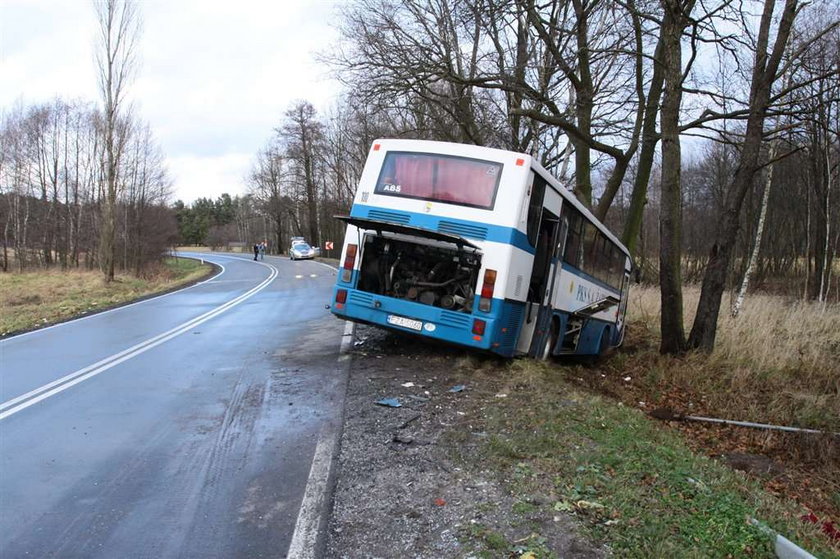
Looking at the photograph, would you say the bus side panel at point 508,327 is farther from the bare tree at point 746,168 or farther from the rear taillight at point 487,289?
the bare tree at point 746,168

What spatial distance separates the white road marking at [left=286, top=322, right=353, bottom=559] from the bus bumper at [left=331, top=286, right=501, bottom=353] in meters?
3.09

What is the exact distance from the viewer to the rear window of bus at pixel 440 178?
8.48 meters

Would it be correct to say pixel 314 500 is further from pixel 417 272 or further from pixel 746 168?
pixel 746 168

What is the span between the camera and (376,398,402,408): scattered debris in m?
6.34

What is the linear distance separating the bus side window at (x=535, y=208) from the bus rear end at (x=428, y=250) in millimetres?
624

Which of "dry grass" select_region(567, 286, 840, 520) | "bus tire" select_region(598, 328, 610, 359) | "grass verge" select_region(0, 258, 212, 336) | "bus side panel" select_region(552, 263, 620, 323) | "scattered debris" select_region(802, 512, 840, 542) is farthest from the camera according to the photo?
"grass verge" select_region(0, 258, 212, 336)

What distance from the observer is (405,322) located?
8.62 meters

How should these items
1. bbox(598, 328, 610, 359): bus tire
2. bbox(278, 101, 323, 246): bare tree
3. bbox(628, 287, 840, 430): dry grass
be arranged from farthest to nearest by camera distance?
bbox(278, 101, 323, 246): bare tree
bbox(598, 328, 610, 359): bus tire
bbox(628, 287, 840, 430): dry grass

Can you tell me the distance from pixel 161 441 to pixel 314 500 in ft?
6.71

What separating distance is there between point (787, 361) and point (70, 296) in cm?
2338

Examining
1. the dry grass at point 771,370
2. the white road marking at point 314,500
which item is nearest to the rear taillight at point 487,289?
the white road marking at point 314,500

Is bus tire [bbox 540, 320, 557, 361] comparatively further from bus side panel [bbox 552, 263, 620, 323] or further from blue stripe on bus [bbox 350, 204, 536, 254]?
blue stripe on bus [bbox 350, 204, 536, 254]

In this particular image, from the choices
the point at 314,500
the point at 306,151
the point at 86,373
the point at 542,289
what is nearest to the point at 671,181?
the point at 542,289

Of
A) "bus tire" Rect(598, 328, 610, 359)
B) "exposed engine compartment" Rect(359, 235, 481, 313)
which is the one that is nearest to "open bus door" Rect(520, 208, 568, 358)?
"exposed engine compartment" Rect(359, 235, 481, 313)
